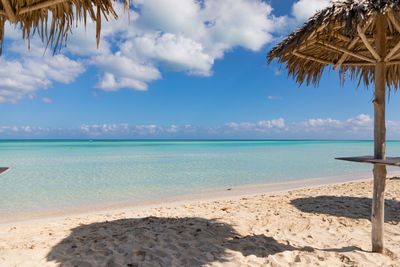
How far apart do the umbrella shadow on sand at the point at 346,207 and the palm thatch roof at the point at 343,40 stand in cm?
213

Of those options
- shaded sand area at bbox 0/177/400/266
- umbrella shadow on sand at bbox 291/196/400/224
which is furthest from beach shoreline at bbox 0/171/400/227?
umbrella shadow on sand at bbox 291/196/400/224

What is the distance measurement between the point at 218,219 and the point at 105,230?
1.74m

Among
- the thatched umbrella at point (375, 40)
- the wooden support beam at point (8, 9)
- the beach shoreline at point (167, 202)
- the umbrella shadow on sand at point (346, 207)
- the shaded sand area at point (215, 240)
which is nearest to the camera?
the wooden support beam at point (8, 9)

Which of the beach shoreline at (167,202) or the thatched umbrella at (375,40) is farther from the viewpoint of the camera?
the beach shoreline at (167,202)

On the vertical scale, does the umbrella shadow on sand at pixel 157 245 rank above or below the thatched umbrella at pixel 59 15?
below

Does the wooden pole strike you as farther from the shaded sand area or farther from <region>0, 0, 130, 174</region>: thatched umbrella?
<region>0, 0, 130, 174</region>: thatched umbrella

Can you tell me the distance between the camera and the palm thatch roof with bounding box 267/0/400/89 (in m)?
2.20

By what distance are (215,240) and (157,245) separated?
717 mm

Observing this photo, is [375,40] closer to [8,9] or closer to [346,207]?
[346,207]

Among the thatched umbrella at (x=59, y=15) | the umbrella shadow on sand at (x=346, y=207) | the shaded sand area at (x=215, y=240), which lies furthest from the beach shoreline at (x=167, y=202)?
the thatched umbrella at (x=59, y=15)

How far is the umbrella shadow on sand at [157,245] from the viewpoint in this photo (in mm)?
2426

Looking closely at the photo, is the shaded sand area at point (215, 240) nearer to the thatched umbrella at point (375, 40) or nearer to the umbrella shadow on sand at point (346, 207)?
the umbrella shadow on sand at point (346, 207)

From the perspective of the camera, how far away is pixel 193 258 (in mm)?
2465

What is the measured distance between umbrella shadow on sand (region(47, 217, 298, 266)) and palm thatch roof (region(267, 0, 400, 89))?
241 cm
